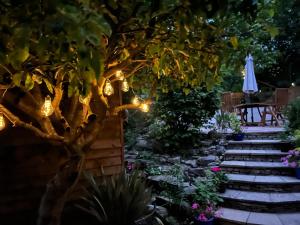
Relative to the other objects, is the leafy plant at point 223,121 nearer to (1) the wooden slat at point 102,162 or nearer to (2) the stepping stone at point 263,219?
(2) the stepping stone at point 263,219

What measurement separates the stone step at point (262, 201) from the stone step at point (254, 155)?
2.95 feet

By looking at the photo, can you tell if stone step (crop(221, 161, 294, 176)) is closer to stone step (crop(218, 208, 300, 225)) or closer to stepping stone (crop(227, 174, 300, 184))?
stepping stone (crop(227, 174, 300, 184))

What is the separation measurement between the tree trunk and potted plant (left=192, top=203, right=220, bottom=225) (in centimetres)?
203

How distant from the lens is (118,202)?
267 centimetres

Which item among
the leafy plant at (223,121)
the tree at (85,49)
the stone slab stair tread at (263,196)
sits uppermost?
the tree at (85,49)

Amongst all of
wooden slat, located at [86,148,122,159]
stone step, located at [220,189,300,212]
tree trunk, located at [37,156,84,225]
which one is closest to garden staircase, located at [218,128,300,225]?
stone step, located at [220,189,300,212]

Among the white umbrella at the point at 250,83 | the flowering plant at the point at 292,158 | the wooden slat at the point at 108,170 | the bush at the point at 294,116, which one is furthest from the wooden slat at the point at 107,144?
the white umbrella at the point at 250,83

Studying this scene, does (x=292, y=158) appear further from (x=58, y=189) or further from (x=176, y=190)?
(x=58, y=189)

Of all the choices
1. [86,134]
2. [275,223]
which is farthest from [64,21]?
[275,223]

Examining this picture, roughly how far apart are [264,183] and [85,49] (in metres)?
4.19

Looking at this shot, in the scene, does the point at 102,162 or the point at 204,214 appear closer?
the point at 102,162

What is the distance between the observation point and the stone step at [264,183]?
4.36 metres

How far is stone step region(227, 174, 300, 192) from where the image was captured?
4.36 m

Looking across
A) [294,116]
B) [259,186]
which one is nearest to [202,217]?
[259,186]
